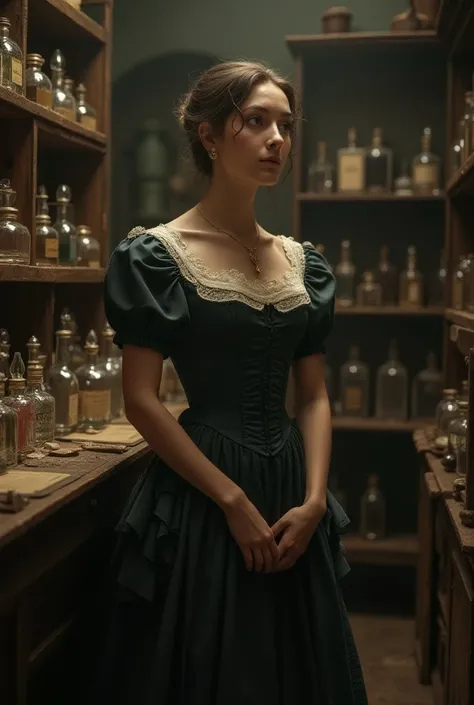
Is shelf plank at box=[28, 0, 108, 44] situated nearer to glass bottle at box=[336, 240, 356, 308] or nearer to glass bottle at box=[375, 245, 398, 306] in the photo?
glass bottle at box=[336, 240, 356, 308]

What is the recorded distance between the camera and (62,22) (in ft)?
8.81

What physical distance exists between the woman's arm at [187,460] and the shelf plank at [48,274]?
0.45 metres

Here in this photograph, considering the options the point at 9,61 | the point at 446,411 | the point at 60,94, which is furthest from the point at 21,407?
the point at 446,411

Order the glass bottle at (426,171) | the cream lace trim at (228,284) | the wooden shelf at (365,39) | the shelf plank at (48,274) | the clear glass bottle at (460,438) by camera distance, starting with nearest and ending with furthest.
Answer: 1. the cream lace trim at (228,284)
2. the shelf plank at (48,274)
3. the clear glass bottle at (460,438)
4. the wooden shelf at (365,39)
5. the glass bottle at (426,171)

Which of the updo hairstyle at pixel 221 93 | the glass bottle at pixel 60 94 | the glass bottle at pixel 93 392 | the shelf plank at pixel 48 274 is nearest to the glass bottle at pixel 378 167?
the shelf plank at pixel 48 274

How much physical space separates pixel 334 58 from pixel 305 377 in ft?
6.82

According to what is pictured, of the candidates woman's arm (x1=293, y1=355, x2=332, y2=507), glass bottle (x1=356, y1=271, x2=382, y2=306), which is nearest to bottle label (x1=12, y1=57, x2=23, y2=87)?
woman's arm (x1=293, y1=355, x2=332, y2=507)

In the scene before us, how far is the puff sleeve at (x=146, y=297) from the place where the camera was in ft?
5.93

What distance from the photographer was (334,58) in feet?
12.4

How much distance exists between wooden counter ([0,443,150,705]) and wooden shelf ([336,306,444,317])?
1.32 metres

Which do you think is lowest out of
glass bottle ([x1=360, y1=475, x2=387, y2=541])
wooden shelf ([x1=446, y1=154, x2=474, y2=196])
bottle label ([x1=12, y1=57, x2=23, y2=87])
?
glass bottle ([x1=360, y1=475, x2=387, y2=541])

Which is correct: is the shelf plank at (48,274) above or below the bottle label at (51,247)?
below

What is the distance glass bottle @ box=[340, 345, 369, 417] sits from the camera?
3709 mm

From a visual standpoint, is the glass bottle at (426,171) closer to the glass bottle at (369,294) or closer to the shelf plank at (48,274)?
the glass bottle at (369,294)
